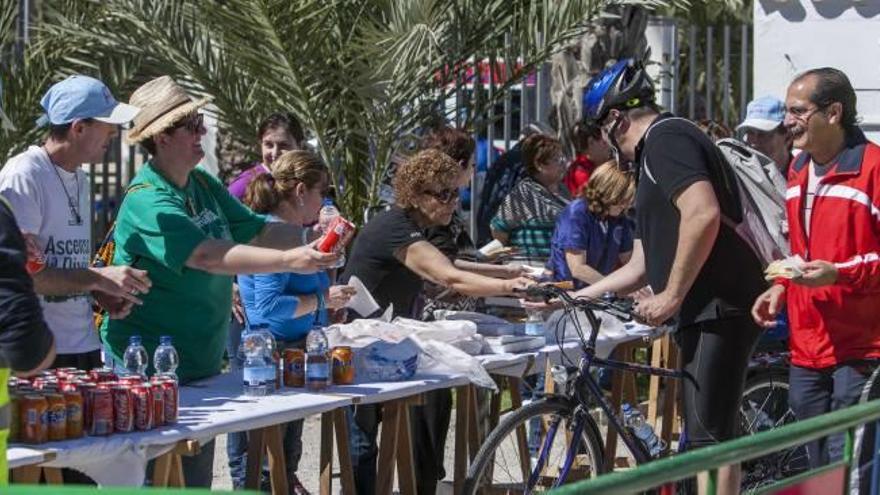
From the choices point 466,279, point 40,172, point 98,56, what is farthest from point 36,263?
point 98,56

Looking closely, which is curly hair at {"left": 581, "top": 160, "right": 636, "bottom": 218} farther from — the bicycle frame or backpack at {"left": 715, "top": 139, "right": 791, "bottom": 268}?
the bicycle frame

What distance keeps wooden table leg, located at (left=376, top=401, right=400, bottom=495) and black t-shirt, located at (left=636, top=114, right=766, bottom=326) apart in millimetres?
1238

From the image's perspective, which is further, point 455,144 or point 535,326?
point 455,144

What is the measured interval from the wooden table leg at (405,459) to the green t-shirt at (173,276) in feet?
3.17

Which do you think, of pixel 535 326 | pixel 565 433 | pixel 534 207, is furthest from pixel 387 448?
pixel 534 207

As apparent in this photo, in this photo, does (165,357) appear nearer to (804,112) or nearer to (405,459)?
(405,459)

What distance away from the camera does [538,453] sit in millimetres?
7039

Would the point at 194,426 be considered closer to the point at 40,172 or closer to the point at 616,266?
the point at 40,172

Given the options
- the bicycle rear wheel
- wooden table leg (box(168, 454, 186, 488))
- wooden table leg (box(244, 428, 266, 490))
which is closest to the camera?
wooden table leg (box(168, 454, 186, 488))

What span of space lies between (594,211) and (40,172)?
3936 mm

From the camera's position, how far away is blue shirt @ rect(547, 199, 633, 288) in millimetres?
9609

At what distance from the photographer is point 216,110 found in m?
11.8

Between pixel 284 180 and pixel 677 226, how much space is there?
1849 millimetres

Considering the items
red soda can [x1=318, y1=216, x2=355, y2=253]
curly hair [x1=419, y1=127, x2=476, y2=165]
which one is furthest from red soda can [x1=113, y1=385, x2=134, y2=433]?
curly hair [x1=419, y1=127, x2=476, y2=165]
